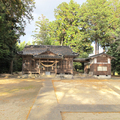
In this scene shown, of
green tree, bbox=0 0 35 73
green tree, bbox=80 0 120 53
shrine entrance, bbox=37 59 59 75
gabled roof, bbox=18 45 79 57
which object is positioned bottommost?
shrine entrance, bbox=37 59 59 75

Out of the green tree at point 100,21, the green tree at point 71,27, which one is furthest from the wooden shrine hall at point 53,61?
the green tree at point 71,27

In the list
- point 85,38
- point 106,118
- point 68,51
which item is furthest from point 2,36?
point 85,38

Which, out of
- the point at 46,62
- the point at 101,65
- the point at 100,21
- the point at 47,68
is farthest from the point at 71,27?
the point at 47,68

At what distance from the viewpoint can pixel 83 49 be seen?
3052 centimetres

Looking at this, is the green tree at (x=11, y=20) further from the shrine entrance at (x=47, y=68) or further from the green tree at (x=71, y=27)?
the green tree at (x=71, y=27)

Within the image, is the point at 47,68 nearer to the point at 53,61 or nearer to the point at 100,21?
the point at 53,61

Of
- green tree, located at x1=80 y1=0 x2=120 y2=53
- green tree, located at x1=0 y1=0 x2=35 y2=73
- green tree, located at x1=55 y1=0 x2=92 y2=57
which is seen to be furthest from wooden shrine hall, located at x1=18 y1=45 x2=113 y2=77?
green tree, located at x1=55 y1=0 x2=92 y2=57

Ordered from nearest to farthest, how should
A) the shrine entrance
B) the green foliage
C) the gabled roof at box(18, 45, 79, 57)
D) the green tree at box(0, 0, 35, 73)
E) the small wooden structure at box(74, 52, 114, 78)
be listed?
the green tree at box(0, 0, 35, 73) < the shrine entrance < the gabled roof at box(18, 45, 79, 57) < the small wooden structure at box(74, 52, 114, 78) < the green foliage

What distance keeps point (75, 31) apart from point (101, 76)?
17336 mm

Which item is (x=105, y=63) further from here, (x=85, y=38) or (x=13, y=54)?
(x=13, y=54)

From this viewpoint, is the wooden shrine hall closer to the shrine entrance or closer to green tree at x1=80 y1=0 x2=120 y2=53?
the shrine entrance

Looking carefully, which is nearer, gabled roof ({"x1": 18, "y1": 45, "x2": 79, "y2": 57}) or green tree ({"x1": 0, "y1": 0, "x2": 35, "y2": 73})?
green tree ({"x1": 0, "y1": 0, "x2": 35, "y2": 73})

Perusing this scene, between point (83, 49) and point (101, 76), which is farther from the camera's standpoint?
point (83, 49)

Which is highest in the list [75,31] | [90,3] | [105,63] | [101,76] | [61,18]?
[90,3]
